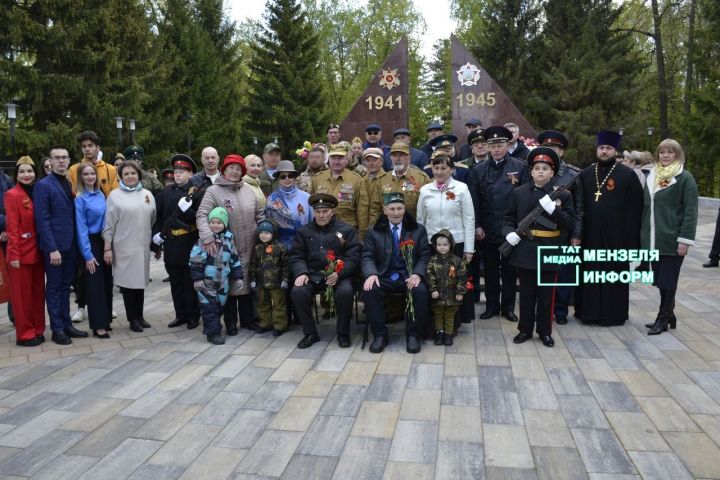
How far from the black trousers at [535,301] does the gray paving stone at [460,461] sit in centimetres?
222

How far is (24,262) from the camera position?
18.0 ft

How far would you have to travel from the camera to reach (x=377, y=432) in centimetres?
358

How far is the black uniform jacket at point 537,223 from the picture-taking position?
17.2ft

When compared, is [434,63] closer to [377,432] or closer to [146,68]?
[146,68]

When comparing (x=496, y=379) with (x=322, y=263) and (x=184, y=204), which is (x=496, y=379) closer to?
(x=322, y=263)

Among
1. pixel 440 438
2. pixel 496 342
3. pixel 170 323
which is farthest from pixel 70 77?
pixel 440 438

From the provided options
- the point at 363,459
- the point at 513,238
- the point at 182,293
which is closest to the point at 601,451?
the point at 363,459

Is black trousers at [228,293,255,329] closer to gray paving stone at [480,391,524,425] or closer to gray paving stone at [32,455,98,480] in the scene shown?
gray paving stone at [32,455,98,480]

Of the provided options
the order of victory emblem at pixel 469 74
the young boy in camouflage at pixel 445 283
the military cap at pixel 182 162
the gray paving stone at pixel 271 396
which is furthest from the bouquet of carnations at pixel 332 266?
the order of victory emblem at pixel 469 74

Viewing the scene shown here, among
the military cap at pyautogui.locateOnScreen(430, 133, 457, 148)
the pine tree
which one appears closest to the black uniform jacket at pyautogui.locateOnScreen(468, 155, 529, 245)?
the military cap at pyautogui.locateOnScreen(430, 133, 457, 148)

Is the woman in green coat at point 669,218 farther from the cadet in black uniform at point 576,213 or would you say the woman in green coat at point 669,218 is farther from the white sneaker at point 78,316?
the white sneaker at point 78,316

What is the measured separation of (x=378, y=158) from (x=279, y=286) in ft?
5.52

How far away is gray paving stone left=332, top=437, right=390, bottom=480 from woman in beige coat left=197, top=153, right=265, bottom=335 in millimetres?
2731

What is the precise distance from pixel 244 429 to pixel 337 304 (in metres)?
1.89
